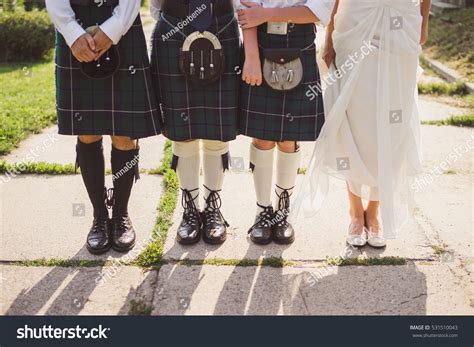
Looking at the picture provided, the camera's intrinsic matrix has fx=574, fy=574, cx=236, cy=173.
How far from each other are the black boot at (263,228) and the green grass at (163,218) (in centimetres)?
52

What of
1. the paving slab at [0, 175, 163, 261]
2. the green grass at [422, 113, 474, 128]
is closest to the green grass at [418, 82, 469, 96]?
the green grass at [422, 113, 474, 128]

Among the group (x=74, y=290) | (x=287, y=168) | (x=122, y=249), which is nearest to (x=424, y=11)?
(x=287, y=168)

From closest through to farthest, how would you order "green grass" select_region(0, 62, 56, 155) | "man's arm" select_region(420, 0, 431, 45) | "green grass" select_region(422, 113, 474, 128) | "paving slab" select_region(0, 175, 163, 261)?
"man's arm" select_region(420, 0, 431, 45) < "paving slab" select_region(0, 175, 163, 261) < "green grass" select_region(0, 62, 56, 155) < "green grass" select_region(422, 113, 474, 128)

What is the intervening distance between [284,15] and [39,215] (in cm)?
195

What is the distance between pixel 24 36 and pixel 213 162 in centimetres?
599

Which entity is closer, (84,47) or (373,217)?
(84,47)

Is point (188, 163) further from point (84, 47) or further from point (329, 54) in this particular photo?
point (329, 54)

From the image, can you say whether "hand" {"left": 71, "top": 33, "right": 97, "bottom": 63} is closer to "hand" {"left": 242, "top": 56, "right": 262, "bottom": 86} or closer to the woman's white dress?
"hand" {"left": 242, "top": 56, "right": 262, "bottom": 86}

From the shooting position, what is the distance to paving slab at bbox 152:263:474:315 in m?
2.70

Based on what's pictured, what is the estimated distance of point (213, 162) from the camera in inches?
128

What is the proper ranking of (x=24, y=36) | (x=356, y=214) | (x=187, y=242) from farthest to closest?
(x=24, y=36)
(x=356, y=214)
(x=187, y=242)

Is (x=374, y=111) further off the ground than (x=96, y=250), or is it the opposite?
(x=374, y=111)

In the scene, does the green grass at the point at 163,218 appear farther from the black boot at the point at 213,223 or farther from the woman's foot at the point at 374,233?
the woman's foot at the point at 374,233

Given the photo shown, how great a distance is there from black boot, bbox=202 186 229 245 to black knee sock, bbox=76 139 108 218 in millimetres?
588
